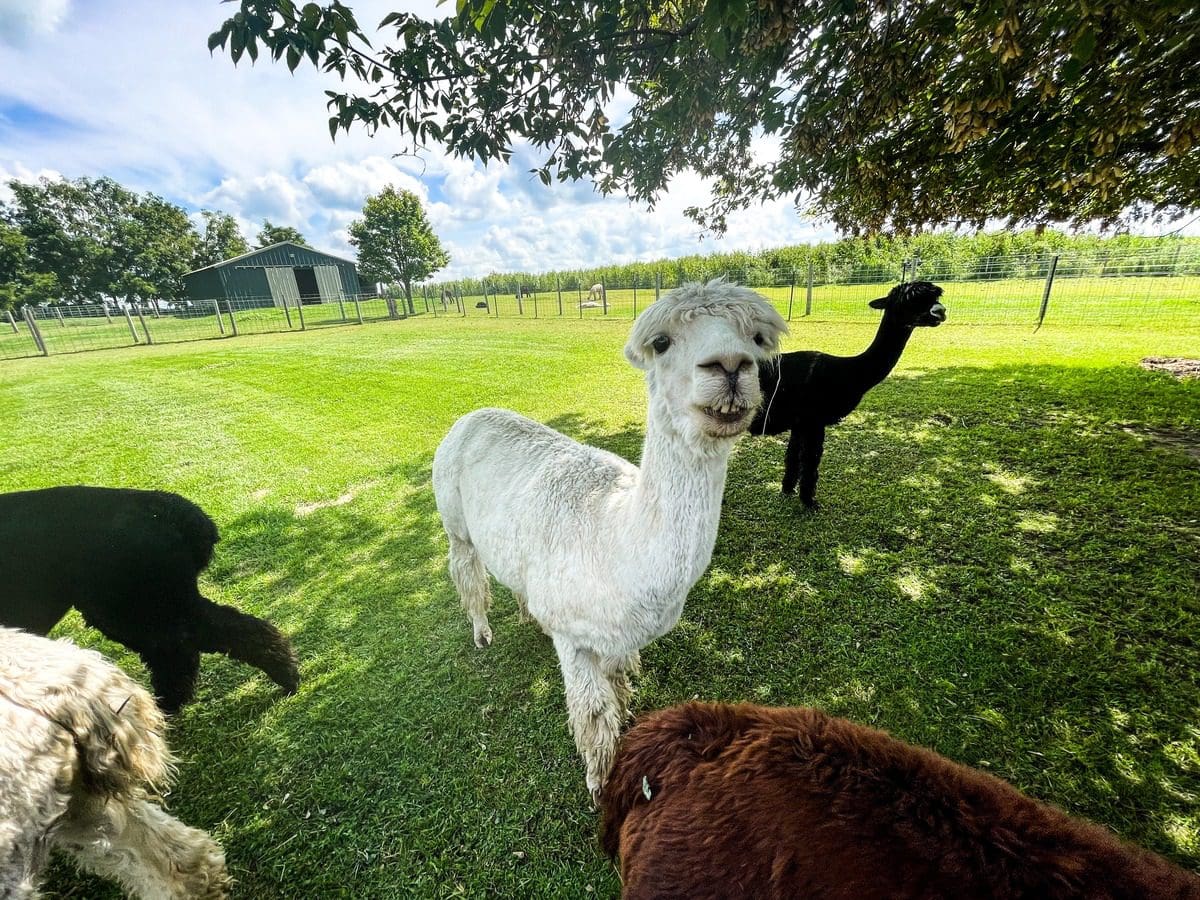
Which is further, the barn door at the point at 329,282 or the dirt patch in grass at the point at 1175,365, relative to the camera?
the barn door at the point at 329,282

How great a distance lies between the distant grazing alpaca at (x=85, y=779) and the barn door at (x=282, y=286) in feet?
127

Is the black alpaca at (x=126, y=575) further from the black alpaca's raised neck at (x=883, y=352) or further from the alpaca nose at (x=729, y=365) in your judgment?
the black alpaca's raised neck at (x=883, y=352)

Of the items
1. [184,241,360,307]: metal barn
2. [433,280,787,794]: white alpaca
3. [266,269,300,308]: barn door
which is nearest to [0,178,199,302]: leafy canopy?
[184,241,360,307]: metal barn

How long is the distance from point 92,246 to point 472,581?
188 feet

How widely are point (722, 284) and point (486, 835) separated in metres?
2.51

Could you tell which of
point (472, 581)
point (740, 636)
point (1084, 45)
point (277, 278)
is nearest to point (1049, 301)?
point (1084, 45)

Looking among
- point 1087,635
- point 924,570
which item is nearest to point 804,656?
point 924,570

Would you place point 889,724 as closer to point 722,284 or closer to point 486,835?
point 486,835

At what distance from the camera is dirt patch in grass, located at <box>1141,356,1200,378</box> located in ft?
23.4

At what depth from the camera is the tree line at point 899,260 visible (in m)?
14.4

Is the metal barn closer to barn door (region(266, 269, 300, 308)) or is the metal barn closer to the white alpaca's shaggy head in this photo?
barn door (region(266, 269, 300, 308))

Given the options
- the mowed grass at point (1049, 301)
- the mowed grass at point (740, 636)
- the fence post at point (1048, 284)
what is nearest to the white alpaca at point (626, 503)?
the mowed grass at point (740, 636)

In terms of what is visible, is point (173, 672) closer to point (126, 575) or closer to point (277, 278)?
point (126, 575)

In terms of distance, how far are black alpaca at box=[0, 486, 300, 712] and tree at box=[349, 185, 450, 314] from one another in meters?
36.5
